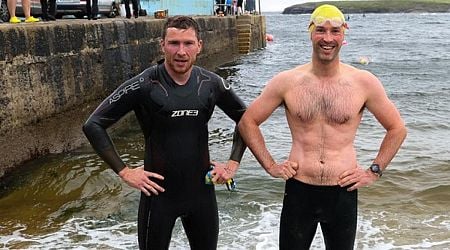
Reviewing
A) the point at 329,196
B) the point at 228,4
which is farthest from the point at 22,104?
the point at 228,4

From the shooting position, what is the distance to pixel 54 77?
8852 mm

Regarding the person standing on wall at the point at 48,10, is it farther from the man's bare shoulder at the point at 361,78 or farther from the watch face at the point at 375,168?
the watch face at the point at 375,168

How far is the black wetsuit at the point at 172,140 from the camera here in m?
3.38

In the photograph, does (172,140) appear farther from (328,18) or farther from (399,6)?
(399,6)

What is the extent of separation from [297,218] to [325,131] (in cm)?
59

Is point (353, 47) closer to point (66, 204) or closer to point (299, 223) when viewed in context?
point (66, 204)

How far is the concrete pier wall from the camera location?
760 cm

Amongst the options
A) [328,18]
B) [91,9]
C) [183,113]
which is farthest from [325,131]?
[91,9]

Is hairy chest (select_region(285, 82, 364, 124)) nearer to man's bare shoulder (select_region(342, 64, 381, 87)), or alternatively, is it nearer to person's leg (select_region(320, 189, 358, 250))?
man's bare shoulder (select_region(342, 64, 381, 87))

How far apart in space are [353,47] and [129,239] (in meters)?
33.3

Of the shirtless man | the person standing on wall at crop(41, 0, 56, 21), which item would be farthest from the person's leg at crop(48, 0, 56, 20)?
the shirtless man

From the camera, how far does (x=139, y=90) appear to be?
336 centimetres

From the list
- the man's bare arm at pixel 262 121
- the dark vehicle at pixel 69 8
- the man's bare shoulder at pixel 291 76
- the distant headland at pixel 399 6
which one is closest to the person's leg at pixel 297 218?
the man's bare arm at pixel 262 121

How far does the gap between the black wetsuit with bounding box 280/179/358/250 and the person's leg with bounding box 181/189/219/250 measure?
1.52 feet
